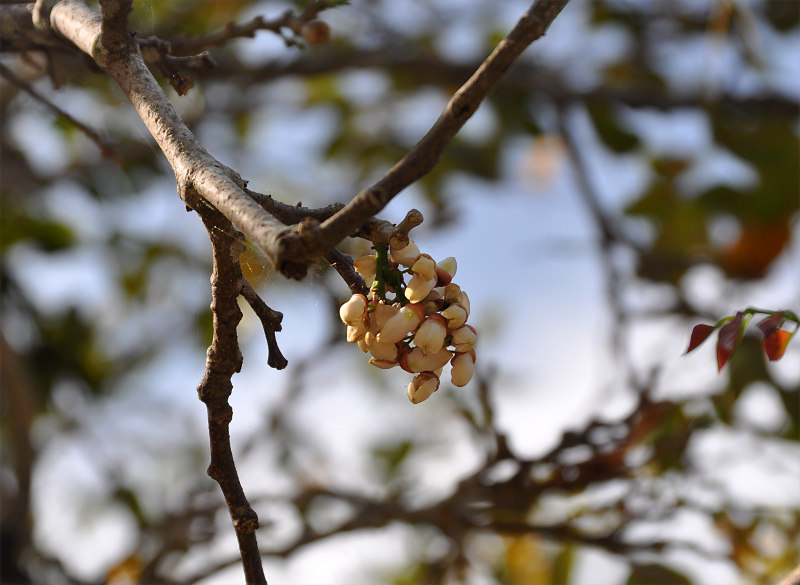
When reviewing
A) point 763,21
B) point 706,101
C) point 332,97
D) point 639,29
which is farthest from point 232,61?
point 763,21

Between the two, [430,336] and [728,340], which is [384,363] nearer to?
[430,336]

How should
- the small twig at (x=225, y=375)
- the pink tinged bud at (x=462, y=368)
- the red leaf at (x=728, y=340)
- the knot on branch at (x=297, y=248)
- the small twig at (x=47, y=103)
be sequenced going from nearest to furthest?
the knot on branch at (x=297, y=248) < the small twig at (x=225, y=375) < the pink tinged bud at (x=462, y=368) < the red leaf at (x=728, y=340) < the small twig at (x=47, y=103)

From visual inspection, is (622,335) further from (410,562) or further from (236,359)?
(236,359)

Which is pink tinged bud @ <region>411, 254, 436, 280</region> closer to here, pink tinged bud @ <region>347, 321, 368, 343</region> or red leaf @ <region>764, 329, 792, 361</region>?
pink tinged bud @ <region>347, 321, 368, 343</region>

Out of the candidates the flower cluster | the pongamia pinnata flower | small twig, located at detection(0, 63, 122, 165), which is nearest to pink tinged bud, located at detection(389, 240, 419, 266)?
the flower cluster

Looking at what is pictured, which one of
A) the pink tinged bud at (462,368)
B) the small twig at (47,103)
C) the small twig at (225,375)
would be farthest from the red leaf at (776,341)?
the small twig at (47,103)

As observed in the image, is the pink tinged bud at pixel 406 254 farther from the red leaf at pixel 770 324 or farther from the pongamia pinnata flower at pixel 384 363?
the red leaf at pixel 770 324
